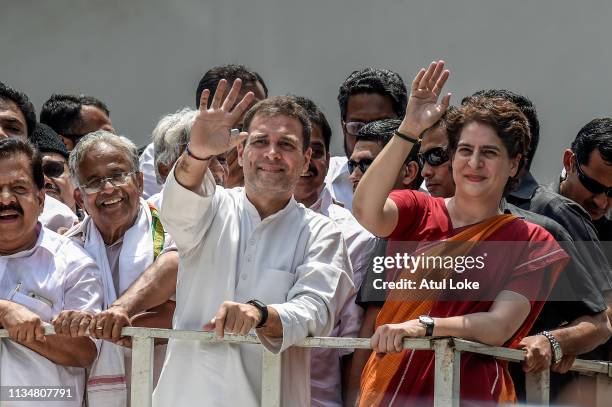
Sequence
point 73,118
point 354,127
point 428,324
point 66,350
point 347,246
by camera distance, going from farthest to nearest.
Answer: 1. point 73,118
2. point 354,127
3. point 347,246
4. point 66,350
5. point 428,324

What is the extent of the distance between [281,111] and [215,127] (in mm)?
437

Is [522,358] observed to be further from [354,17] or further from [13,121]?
[354,17]

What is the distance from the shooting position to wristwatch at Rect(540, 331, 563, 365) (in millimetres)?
4059

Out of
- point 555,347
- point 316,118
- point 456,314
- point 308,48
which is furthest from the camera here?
point 308,48

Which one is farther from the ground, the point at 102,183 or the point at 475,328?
the point at 102,183

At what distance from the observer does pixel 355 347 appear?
383 cm

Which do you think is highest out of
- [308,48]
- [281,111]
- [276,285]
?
[308,48]

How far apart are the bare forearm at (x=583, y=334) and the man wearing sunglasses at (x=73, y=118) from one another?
3085 millimetres

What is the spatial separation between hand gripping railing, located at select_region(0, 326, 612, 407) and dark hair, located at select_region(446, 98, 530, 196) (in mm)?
657

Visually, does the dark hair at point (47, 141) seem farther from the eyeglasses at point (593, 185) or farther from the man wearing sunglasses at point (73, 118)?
the eyeglasses at point (593, 185)

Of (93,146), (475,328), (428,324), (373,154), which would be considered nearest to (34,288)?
(93,146)

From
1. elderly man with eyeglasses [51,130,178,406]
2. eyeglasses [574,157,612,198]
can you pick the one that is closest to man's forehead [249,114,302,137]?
elderly man with eyeglasses [51,130,178,406]

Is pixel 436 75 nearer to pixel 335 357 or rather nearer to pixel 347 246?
pixel 347 246

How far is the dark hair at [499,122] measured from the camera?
418cm
